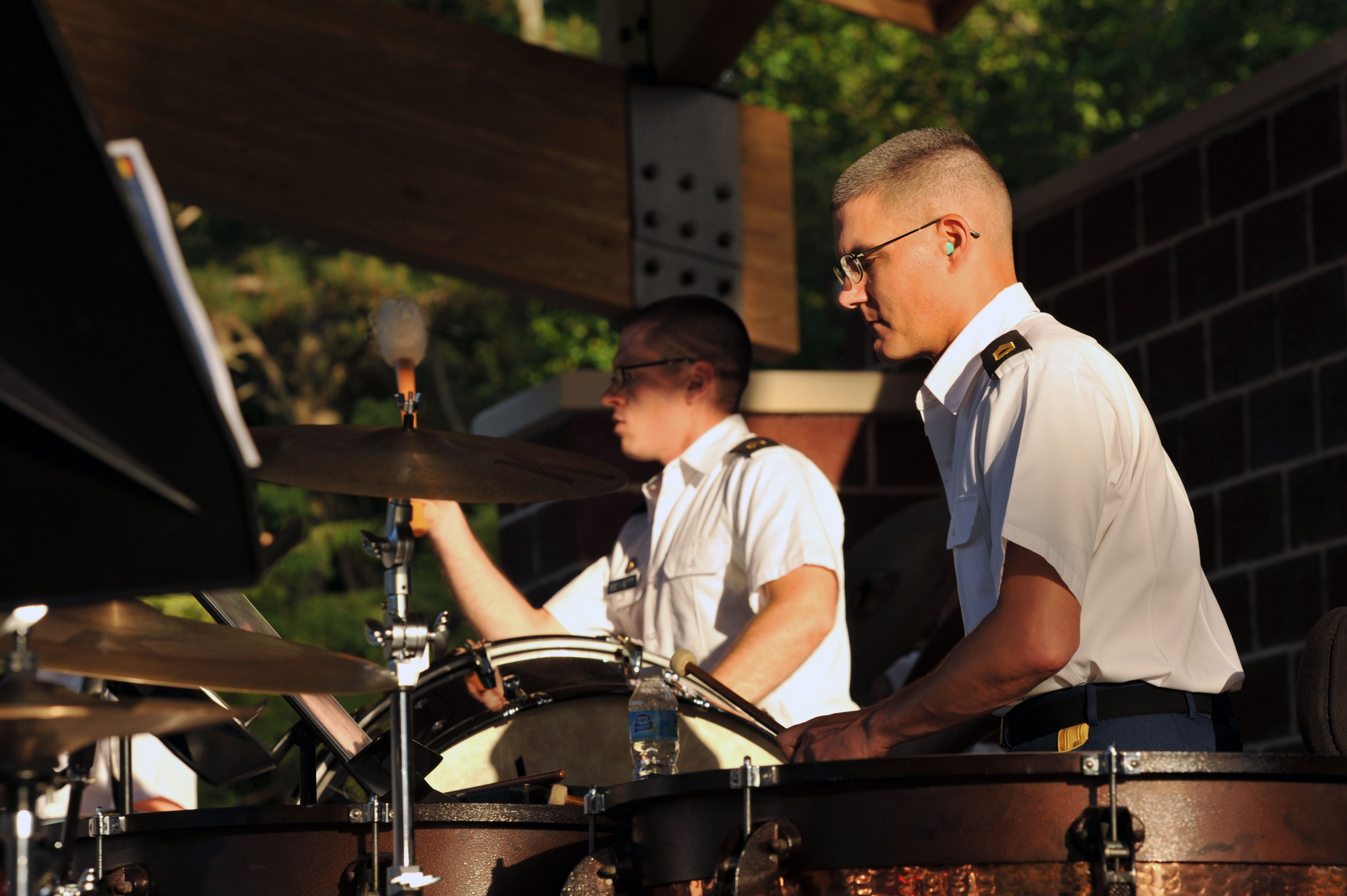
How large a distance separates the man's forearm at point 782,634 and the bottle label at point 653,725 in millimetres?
582

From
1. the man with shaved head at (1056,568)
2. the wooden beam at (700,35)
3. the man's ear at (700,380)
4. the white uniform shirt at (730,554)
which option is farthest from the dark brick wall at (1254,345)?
the man with shaved head at (1056,568)

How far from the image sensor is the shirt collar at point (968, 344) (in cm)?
272

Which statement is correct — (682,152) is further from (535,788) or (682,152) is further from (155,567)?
(155,567)

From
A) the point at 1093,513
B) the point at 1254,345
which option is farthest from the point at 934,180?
the point at 1254,345

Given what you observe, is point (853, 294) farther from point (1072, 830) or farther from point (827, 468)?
point (827, 468)

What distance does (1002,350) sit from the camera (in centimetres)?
256

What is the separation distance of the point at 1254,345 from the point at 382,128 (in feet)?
9.94

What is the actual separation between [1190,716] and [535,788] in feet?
3.98

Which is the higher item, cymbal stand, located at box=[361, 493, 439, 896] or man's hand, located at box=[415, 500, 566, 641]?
man's hand, located at box=[415, 500, 566, 641]

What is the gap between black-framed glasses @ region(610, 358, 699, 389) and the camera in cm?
456

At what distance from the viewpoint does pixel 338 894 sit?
2625mm

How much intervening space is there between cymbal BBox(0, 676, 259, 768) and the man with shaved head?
3.54 feet

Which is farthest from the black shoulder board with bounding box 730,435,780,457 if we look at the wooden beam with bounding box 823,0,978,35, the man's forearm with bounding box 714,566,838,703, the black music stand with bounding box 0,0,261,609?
the black music stand with bounding box 0,0,261,609

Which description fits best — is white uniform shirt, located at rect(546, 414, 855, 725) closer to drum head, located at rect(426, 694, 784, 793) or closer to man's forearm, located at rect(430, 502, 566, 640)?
man's forearm, located at rect(430, 502, 566, 640)
